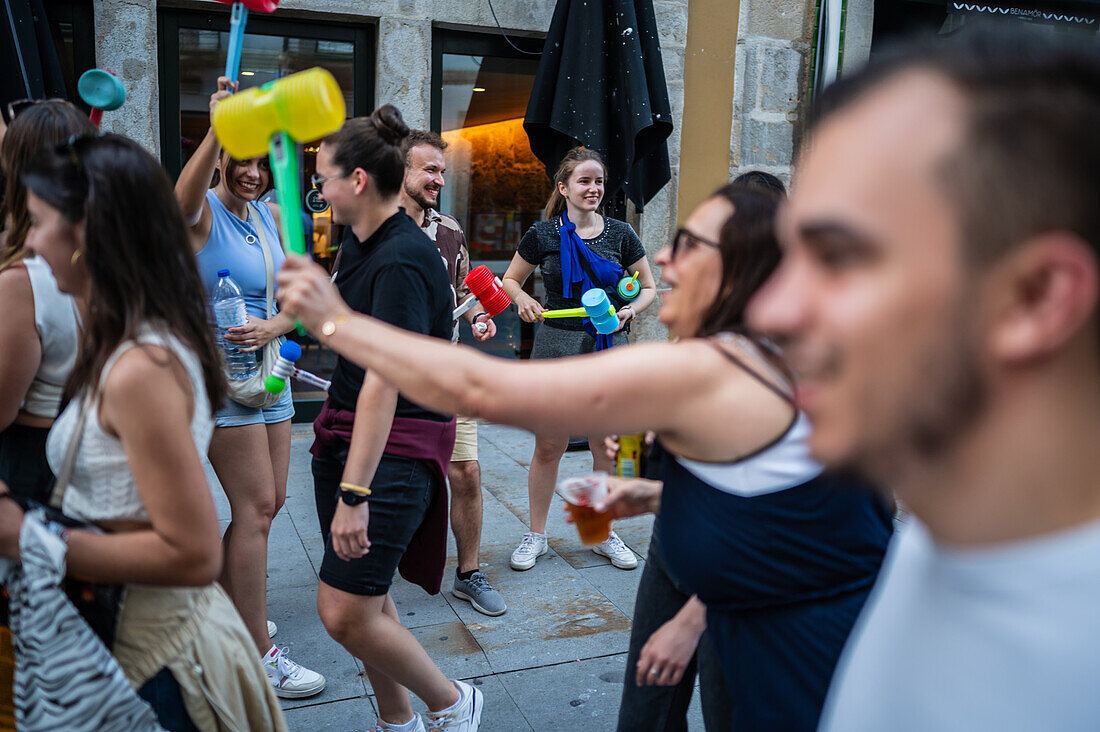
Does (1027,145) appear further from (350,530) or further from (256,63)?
(256,63)

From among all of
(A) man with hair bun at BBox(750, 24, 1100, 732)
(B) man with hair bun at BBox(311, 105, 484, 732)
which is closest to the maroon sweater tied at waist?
(B) man with hair bun at BBox(311, 105, 484, 732)

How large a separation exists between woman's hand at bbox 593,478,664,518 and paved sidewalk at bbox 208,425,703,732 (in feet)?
4.27

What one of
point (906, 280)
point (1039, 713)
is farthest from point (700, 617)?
point (906, 280)

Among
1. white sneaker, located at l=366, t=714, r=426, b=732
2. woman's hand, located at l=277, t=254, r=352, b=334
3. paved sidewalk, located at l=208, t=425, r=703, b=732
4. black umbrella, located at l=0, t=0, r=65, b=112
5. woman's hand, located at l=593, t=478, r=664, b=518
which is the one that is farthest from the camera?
black umbrella, located at l=0, t=0, r=65, b=112

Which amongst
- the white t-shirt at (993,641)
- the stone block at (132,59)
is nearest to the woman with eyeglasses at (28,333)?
the white t-shirt at (993,641)

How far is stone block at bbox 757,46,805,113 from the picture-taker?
6.79m

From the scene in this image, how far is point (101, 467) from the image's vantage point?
154 centimetres

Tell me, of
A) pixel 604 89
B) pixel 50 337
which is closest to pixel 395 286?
pixel 50 337

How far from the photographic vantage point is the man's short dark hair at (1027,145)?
0.59 m

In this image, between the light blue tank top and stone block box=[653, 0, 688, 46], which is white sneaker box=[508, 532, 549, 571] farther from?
stone block box=[653, 0, 688, 46]

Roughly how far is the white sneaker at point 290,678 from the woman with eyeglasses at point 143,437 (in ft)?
4.50

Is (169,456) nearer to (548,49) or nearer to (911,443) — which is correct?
(911,443)

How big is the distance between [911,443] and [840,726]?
351 millimetres

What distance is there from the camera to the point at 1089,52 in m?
0.61
